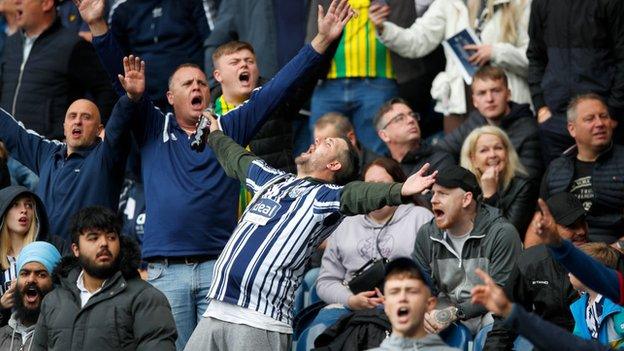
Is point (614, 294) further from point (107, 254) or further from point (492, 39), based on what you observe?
point (492, 39)

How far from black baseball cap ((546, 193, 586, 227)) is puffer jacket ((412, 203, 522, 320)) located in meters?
0.30

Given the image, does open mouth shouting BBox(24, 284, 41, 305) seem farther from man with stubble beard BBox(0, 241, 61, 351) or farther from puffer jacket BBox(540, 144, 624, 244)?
puffer jacket BBox(540, 144, 624, 244)

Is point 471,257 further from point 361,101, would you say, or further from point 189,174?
point 361,101

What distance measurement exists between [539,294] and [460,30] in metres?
3.97

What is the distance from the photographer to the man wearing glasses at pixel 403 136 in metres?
12.1

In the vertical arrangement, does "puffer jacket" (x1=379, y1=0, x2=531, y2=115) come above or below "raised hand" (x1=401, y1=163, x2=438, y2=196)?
above

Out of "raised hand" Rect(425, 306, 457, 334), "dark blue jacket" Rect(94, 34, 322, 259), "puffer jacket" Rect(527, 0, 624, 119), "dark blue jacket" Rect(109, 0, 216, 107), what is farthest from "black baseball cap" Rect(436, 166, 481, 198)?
"dark blue jacket" Rect(109, 0, 216, 107)

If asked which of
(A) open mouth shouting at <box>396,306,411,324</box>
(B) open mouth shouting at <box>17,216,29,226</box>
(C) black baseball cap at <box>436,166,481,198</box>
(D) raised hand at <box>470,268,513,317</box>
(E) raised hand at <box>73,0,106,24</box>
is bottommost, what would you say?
(A) open mouth shouting at <box>396,306,411,324</box>

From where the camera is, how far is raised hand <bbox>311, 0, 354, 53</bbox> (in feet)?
31.9

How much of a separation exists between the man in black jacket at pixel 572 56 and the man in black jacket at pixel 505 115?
0.14m

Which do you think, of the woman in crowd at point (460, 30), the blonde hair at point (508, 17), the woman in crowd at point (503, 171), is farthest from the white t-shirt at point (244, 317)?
the blonde hair at point (508, 17)

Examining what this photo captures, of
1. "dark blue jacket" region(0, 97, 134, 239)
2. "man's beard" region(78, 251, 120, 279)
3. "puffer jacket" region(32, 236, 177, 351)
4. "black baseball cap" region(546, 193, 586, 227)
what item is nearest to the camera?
"puffer jacket" region(32, 236, 177, 351)

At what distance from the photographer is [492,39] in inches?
505

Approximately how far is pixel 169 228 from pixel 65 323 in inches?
36.4
